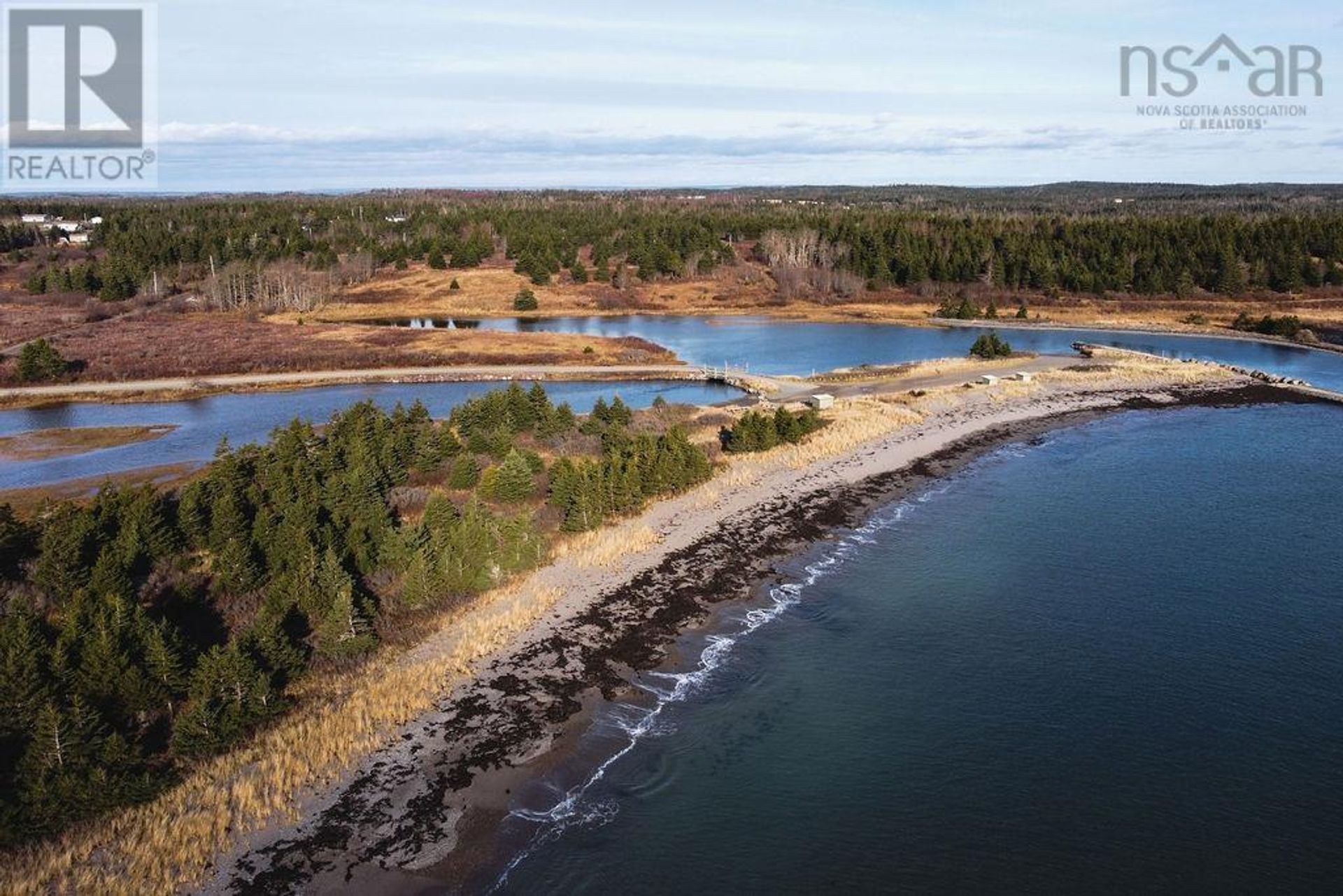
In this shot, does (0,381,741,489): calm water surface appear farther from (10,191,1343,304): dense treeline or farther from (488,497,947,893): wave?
(10,191,1343,304): dense treeline

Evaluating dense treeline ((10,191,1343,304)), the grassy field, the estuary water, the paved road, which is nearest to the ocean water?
the paved road

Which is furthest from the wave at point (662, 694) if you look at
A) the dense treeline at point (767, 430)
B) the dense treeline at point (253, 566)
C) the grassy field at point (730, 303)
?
the grassy field at point (730, 303)

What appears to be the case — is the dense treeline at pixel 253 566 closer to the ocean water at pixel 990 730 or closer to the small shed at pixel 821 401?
the ocean water at pixel 990 730

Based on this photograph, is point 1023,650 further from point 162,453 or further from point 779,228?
point 779,228

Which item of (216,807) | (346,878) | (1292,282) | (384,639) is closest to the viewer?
(346,878)

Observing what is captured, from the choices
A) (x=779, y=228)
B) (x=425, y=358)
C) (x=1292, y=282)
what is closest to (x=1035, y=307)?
(x=1292, y=282)

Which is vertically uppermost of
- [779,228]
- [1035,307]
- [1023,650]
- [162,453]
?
[779,228]
